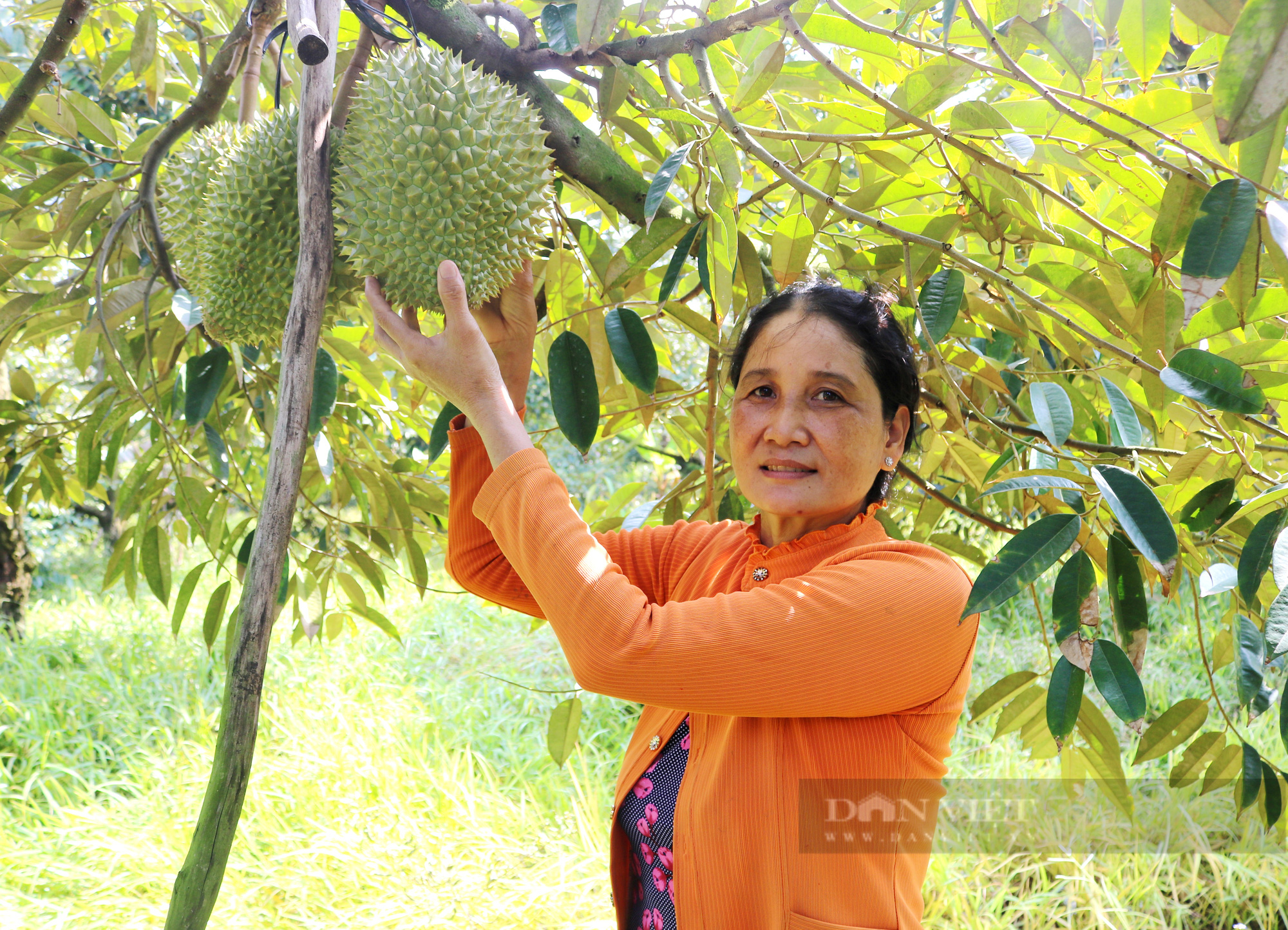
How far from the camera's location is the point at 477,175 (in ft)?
2.73

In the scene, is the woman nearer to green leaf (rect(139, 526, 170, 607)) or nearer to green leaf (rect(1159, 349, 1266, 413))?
green leaf (rect(1159, 349, 1266, 413))

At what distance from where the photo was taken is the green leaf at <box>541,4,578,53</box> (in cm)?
92

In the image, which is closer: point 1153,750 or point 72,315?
point 1153,750

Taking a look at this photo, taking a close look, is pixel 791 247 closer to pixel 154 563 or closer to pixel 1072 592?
pixel 1072 592

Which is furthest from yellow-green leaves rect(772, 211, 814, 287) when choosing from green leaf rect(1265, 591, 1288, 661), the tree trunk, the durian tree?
the tree trunk

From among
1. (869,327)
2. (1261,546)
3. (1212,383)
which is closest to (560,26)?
(869,327)

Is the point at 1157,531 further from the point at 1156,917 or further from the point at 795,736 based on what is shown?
the point at 1156,917

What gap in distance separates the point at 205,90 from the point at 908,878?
1268mm

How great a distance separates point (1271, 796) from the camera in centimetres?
107

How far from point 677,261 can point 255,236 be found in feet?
1.46

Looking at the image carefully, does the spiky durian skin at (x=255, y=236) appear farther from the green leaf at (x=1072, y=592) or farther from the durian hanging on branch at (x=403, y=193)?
the green leaf at (x=1072, y=592)

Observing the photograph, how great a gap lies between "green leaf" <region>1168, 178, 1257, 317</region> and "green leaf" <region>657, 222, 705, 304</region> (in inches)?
17.7

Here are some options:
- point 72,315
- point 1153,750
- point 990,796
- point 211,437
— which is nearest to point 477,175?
point 211,437

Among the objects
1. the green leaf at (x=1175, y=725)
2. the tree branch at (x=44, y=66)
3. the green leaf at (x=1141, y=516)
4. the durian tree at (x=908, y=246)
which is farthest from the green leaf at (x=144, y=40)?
the green leaf at (x=1175, y=725)
